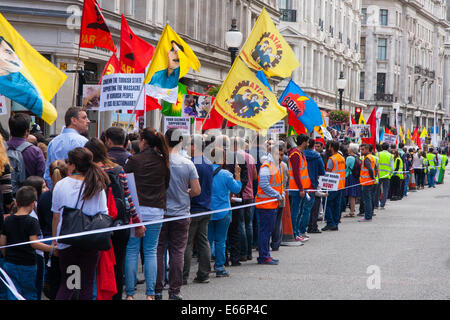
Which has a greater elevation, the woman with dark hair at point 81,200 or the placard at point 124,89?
the placard at point 124,89

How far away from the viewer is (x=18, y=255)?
7.50 m

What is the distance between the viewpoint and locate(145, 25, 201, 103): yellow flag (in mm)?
12070

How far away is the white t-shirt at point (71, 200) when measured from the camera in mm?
6938

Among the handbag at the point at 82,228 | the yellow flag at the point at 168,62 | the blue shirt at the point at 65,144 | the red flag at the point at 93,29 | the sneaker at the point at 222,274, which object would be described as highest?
the red flag at the point at 93,29

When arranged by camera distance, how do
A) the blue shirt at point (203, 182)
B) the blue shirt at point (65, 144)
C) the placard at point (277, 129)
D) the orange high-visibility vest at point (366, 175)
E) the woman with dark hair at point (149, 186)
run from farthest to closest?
1. the orange high-visibility vest at point (366, 175)
2. the placard at point (277, 129)
3. the blue shirt at point (203, 182)
4. the blue shirt at point (65, 144)
5. the woman with dark hair at point (149, 186)

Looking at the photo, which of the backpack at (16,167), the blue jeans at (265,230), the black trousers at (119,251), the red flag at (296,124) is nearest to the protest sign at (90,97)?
the red flag at (296,124)

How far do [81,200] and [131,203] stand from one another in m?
1.10

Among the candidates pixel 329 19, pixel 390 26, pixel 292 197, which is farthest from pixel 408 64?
pixel 292 197

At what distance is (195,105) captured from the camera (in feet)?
62.4

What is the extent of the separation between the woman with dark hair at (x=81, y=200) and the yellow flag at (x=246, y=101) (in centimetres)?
568

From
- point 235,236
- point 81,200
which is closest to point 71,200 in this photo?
point 81,200

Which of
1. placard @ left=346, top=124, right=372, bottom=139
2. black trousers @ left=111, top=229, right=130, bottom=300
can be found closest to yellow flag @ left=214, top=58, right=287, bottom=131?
black trousers @ left=111, top=229, right=130, bottom=300

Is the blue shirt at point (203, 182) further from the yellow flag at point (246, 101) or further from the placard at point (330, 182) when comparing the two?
the placard at point (330, 182)
